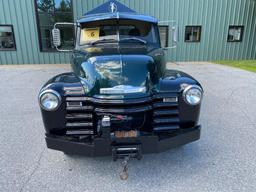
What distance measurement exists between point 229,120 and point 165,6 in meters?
9.43

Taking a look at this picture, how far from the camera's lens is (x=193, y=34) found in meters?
12.4

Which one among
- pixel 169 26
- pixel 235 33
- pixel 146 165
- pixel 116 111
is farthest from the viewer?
pixel 235 33

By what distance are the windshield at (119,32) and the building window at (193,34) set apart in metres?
9.36

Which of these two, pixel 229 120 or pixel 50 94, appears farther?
pixel 229 120

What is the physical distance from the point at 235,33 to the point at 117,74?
13047 mm

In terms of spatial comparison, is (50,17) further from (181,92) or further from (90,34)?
(181,92)

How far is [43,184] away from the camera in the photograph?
2.43m

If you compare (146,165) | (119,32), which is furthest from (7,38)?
(146,165)

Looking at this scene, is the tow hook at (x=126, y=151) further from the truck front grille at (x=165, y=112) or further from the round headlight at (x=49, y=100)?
the round headlight at (x=49, y=100)

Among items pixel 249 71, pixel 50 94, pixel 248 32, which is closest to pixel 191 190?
pixel 50 94

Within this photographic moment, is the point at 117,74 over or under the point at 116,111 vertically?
over

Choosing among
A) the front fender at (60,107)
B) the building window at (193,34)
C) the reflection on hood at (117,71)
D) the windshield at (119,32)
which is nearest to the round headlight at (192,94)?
the reflection on hood at (117,71)

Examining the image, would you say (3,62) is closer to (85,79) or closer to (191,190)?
(85,79)

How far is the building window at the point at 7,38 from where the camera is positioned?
11.2m
